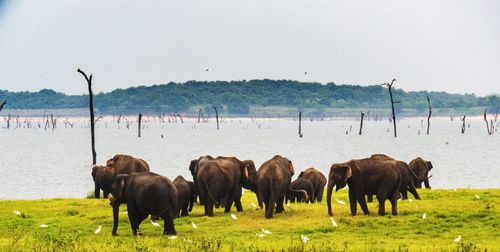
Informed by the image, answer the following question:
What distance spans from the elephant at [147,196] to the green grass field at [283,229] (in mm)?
617

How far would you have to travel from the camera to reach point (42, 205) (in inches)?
1351

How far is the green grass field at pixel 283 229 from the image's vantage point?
2095 centimetres

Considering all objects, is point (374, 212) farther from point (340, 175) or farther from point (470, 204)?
point (470, 204)

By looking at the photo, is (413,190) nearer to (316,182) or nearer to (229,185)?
(316,182)

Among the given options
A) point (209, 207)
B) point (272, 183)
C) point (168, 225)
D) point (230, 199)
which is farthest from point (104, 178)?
point (168, 225)

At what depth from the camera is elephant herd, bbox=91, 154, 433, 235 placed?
920 inches

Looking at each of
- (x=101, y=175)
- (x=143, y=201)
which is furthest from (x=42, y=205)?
(x=143, y=201)

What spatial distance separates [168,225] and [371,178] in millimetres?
7224

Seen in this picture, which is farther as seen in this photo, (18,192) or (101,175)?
(18,192)

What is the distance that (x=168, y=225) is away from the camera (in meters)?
23.8

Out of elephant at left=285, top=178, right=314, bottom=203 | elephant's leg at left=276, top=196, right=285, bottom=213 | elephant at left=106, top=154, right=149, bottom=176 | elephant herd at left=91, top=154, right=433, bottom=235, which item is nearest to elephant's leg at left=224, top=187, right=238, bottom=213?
elephant herd at left=91, top=154, right=433, bottom=235

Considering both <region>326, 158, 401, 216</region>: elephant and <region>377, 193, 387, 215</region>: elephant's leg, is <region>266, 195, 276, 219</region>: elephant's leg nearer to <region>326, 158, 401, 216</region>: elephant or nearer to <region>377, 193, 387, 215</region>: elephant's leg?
<region>326, 158, 401, 216</region>: elephant

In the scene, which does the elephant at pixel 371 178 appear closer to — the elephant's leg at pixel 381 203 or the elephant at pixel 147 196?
the elephant's leg at pixel 381 203

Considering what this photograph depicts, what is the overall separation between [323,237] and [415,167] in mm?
17972
